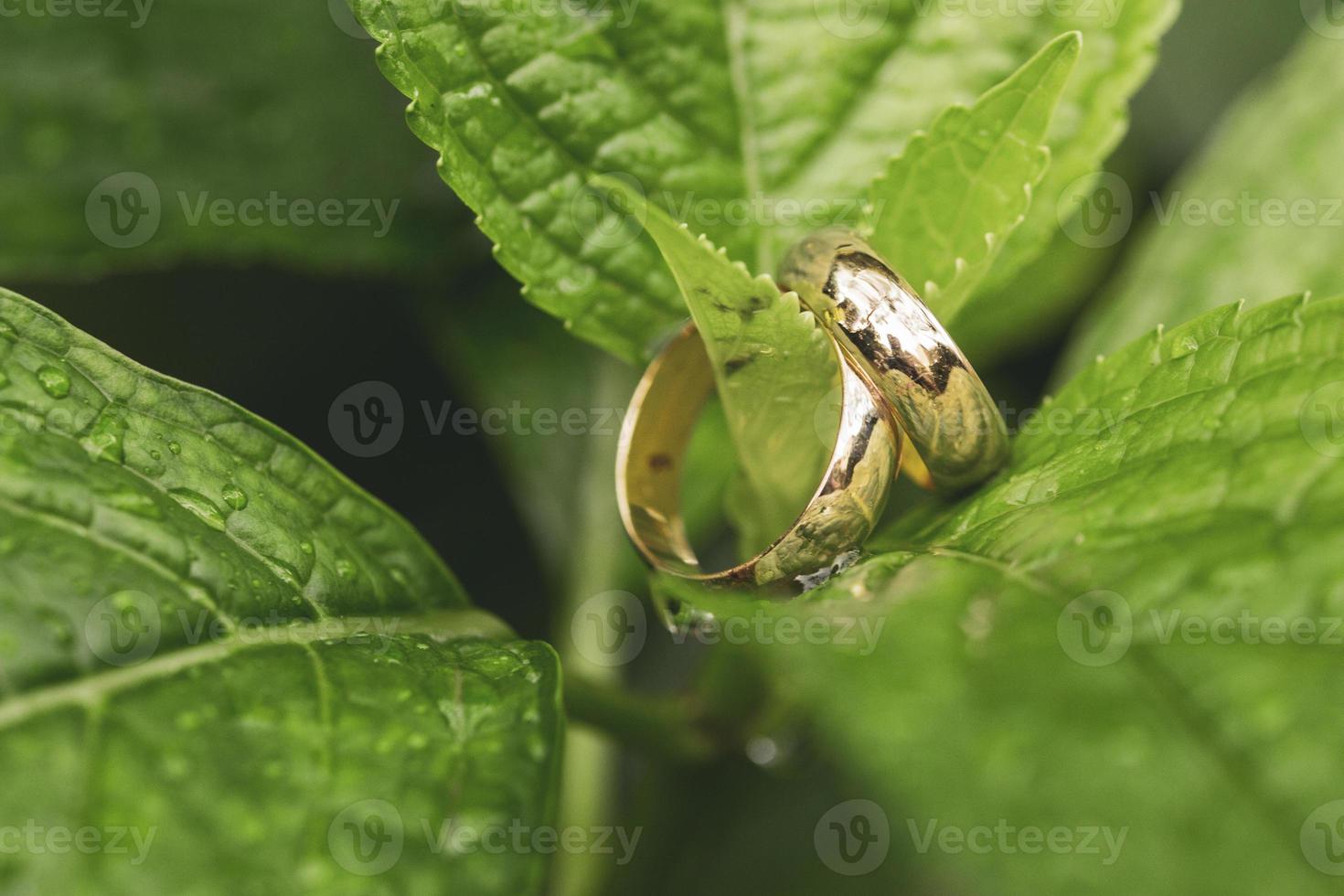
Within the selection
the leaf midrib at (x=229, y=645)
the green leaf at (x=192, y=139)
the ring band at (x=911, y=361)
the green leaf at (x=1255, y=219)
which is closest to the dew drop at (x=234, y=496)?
the leaf midrib at (x=229, y=645)

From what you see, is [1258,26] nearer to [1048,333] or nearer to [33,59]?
[1048,333]

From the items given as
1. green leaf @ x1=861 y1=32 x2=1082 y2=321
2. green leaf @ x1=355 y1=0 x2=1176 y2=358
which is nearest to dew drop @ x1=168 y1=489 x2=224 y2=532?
green leaf @ x1=355 y1=0 x2=1176 y2=358

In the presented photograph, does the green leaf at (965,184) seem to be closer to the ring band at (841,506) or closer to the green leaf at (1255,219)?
the ring band at (841,506)

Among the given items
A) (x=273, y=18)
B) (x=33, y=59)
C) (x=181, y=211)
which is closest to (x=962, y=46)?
(x=273, y=18)

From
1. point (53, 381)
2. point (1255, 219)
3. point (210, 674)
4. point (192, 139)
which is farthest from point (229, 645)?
point (1255, 219)

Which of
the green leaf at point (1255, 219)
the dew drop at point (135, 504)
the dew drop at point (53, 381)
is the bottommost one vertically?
the green leaf at point (1255, 219)

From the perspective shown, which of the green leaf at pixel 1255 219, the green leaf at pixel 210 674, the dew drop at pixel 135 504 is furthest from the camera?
the green leaf at pixel 1255 219
